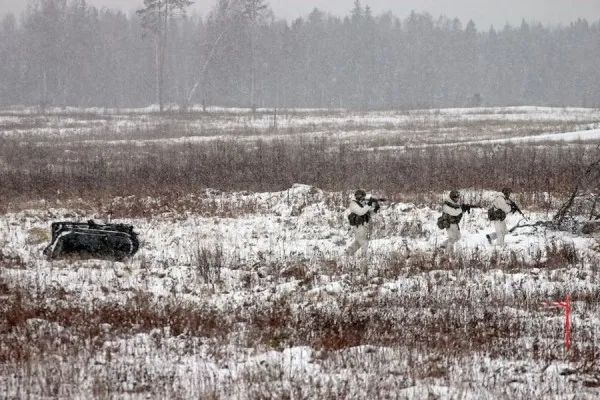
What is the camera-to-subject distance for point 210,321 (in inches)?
329

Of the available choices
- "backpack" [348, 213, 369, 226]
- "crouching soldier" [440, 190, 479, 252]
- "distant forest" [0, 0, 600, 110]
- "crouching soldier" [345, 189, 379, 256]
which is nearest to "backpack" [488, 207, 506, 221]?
"crouching soldier" [440, 190, 479, 252]

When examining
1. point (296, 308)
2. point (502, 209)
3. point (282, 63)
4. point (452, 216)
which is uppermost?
point (282, 63)

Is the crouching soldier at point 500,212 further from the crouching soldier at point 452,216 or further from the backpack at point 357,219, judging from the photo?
the backpack at point 357,219

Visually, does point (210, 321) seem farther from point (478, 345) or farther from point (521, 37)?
point (521, 37)

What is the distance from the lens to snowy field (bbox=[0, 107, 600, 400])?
6.50 m

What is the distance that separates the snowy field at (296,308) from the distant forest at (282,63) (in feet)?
152

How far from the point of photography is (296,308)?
9141 millimetres

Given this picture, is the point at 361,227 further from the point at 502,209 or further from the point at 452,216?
the point at 502,209

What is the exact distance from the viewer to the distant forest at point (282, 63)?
72.6 m

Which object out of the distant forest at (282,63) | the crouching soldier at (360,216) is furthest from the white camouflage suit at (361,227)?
the distant forest at (282,63)

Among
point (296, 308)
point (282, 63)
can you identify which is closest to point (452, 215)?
point (296, 308)

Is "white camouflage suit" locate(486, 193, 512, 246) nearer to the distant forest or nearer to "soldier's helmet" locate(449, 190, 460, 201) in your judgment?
"soldier's helmet" locate(449, 190, 460, 201)

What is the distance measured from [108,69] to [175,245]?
7614cm

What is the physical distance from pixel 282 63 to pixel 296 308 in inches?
2915
